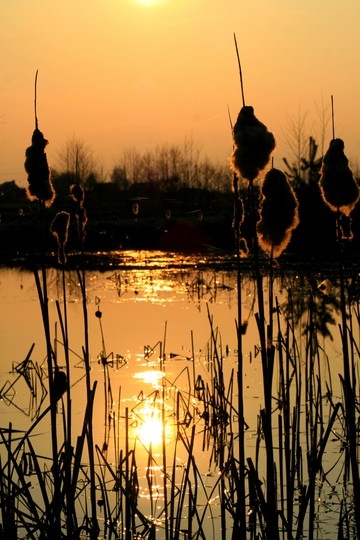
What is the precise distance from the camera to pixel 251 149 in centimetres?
262

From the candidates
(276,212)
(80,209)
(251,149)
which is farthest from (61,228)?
(251,149)

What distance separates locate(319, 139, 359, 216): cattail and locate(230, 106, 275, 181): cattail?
0.38 m

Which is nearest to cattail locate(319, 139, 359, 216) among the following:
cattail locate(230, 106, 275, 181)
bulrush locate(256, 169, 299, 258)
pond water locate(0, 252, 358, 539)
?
bulrush locate(256, 169, 299, 258)

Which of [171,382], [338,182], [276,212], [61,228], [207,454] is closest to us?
[276,212]

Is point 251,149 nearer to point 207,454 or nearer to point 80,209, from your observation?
point 80,209

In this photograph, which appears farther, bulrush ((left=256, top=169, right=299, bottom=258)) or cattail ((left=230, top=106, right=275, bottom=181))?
bulrush ((left=256, top=169, right=299, bottom=258))

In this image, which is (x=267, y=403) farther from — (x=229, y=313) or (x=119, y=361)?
(x=229, y=313)

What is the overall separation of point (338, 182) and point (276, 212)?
29 cm

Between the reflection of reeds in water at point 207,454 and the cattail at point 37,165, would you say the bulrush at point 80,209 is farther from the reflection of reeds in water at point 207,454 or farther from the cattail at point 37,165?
the cattail at point 37,165

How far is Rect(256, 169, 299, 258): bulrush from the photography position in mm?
2787

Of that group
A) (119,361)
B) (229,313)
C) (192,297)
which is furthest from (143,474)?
(192,297)

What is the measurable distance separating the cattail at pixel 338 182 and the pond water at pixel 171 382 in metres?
1.07

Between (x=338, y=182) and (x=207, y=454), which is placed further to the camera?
(x=207, y=454)

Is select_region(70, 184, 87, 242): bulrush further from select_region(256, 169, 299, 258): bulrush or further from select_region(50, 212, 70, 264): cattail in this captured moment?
select_region(256, 169, 299, 258): bulrush
